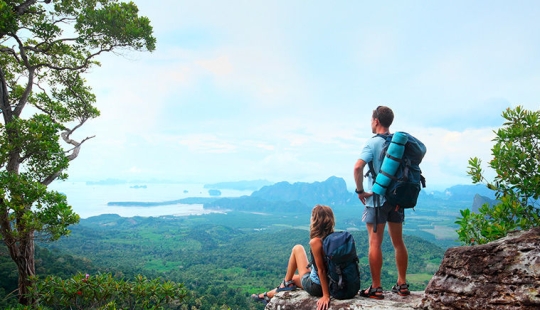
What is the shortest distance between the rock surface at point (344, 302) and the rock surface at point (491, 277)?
37cm

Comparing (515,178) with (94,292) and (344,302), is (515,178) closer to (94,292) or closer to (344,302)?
(344,302)

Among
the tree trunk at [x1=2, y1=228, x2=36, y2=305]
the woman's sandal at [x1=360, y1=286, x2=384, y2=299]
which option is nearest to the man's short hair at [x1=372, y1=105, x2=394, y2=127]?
the woman's sandal at [x1=360, y1=286, x2=384, y2=299]

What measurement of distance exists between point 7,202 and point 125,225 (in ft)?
459

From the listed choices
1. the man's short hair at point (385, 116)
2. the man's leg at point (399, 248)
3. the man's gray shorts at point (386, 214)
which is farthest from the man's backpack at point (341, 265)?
the man's short hair at point (385, 116)

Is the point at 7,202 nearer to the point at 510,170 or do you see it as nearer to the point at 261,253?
the point at 510,170

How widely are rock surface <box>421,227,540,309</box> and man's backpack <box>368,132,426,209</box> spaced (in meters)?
0.75

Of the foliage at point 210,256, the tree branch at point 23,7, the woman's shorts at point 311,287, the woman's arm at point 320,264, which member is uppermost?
the tree branch at point 23,7

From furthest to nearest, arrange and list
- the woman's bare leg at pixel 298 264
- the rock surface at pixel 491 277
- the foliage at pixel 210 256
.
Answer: the foliage at pixel 210 256 < the woman's bare leg at pixel 298 264 < the rock surface at pixel 491 277

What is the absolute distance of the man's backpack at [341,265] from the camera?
3.86 metres

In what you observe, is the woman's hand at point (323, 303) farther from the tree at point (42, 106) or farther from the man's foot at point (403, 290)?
the tree at point (42, 106)

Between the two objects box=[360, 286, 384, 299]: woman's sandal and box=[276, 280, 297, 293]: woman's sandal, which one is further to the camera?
box=[276, 280, 297, 293]: woman's sandal

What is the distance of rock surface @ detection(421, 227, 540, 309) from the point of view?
2.98 m

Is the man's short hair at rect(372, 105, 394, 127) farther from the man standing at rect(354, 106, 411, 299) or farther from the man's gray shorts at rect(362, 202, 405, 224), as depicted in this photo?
the man's gray shorts at rect(362, 202, 405, 224)

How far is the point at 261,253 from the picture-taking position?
84.4m
